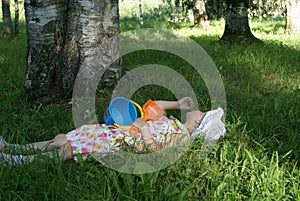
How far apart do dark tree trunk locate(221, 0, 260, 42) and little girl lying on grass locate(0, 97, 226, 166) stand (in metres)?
4.95

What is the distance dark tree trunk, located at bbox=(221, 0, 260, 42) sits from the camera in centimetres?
781

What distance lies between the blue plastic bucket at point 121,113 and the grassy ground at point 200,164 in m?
0.43

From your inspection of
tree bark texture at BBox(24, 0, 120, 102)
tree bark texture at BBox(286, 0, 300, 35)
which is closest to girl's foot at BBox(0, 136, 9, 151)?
tree bark texture at BBox(24, 0, 120, 102)

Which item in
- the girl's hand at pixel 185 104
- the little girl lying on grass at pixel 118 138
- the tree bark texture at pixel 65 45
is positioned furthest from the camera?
the tree bark texture at pixel 65 45

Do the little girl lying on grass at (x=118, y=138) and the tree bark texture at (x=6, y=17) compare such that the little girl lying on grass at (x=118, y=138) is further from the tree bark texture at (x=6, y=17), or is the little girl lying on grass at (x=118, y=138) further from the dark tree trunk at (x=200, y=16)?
the dark tree trunk at (x=200, y=16)

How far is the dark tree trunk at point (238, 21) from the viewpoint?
7812 millimetres

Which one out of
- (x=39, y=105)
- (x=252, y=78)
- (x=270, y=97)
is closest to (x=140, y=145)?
(x=39, y=105)

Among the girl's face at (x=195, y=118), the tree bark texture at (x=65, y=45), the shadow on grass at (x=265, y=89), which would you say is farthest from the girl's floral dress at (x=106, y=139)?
the tree bark texture at (x=65, y=45)

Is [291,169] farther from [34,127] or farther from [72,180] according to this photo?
[34,127]

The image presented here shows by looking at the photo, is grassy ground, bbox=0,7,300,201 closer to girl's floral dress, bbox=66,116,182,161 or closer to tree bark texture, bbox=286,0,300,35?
girl's floral dress, bbox=66,116,182,161

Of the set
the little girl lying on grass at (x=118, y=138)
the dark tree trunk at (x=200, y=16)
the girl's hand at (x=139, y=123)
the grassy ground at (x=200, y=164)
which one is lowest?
the grassy ground at (x=200, y=164)

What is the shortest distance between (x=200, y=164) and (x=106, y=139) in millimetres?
743

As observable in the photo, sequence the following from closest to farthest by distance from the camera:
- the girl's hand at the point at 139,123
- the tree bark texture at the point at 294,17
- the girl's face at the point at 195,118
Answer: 1. the girl's hand at the point at 139,123
2. the girl's face at the point at 195,118
3. the tree bark texture at the point at 294,17

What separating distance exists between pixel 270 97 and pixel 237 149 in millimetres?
1770
